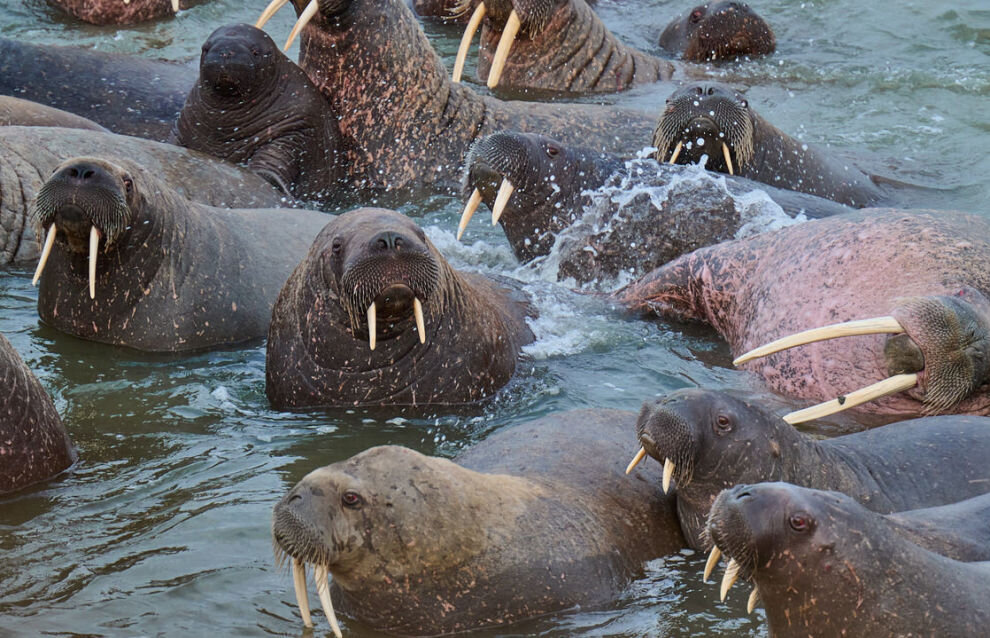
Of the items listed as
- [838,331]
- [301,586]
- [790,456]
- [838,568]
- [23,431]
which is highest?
[838,568]

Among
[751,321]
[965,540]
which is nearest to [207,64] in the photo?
[751,321]

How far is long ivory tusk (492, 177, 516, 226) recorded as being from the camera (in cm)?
848

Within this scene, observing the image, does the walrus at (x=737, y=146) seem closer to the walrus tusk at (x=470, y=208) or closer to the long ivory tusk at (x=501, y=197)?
the long ivory tusk at (x=501, y=197)

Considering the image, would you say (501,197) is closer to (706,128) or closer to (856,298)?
(706,128)

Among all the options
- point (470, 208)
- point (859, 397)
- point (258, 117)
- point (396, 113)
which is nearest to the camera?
point (859, 397)

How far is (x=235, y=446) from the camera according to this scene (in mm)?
6781

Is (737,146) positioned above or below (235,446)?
above

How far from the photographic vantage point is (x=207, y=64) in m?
10.6

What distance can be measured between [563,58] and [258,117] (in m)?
3.24

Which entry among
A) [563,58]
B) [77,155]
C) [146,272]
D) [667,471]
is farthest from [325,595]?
[563,58]

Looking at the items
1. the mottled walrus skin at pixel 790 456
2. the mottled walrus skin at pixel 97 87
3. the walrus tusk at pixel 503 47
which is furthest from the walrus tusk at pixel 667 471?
the mottled walrus skin at pixel 97 87

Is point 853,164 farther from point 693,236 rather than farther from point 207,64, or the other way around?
point 207,64

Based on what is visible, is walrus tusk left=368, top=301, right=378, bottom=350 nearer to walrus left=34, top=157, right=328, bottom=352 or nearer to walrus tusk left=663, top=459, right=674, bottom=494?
walrus left=34, top=157, right=328, bottom=352

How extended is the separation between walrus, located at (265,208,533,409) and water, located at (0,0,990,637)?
0.38 ft
